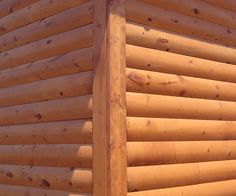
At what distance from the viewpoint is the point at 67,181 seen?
401 cm

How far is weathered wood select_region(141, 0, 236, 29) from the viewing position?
14.8ft

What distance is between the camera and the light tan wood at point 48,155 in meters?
3.91

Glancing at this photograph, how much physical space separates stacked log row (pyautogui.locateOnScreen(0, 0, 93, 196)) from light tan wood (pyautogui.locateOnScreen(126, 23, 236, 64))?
1.48 feet

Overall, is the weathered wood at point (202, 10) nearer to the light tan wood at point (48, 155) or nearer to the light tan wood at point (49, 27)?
the light tan wood at point (49, 27)

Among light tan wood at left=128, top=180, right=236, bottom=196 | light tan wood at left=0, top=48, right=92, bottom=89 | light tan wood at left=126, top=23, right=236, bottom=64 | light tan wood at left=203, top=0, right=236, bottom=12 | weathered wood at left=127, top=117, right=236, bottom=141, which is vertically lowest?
light tan wood at left=128, top=180, right=236, bottom=196

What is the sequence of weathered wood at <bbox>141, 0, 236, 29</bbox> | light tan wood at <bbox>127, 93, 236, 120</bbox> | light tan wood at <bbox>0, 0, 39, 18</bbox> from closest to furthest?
light tan wood at <bbox>127, 93, 236, 120</bbox>
weathered wood at <bbox>141, 0, 236, 29</bbox>
light tan wood at <bbox>0, 0, 39, 18</bbox>

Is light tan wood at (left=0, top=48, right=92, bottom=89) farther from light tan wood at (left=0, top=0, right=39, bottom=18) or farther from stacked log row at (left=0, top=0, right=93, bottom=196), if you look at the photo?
light tan wood at (left=0, top=0, right=39, bottom=18)

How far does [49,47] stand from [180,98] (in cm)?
148

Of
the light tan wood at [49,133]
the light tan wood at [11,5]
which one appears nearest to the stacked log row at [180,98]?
the light tan wood at [49,133]

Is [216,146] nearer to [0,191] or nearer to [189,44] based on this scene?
[189,44]

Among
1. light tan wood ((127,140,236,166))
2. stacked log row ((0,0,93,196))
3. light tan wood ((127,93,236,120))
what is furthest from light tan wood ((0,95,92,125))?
light tan wood ((127,140,236,166))

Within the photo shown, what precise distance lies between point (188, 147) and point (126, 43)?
1290 mm

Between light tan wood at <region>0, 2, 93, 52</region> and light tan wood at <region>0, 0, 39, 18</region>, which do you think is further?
light tan wood at <region>0, 0, 39, 18</region>

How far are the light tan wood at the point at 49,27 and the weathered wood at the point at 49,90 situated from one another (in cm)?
51
